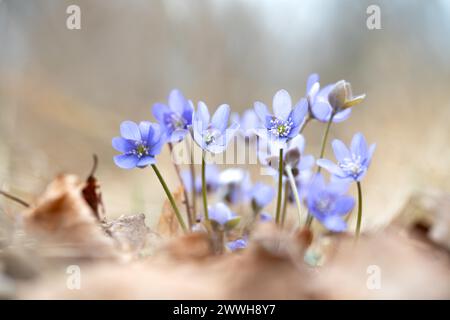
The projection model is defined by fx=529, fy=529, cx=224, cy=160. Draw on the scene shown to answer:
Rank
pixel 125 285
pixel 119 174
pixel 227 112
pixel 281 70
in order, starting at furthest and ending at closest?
pixel 281 70 < pixel 119 174 < pixel 227 112 < pixel 125 285

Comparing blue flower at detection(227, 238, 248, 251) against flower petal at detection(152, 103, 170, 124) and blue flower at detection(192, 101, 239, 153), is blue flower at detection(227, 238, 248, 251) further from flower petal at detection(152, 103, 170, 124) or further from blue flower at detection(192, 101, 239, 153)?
flower petal at detection(152, 103, 170, 124)

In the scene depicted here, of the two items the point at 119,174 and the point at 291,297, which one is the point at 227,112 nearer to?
the point at 291,297

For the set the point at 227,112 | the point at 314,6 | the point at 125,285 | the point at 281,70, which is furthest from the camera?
the point at 281,70

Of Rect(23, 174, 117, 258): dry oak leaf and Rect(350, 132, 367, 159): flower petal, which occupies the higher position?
Rect(350, 132, 367, 159): flower petal

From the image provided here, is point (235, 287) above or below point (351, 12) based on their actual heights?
below

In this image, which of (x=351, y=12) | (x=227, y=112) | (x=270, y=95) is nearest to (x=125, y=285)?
(x=227, y=112)

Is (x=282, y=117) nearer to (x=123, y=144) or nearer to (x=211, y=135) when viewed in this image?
(x=211, y=135)

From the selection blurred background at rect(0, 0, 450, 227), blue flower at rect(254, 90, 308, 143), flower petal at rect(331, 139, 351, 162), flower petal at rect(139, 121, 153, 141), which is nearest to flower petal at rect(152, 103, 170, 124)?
flower petal at rect(139, 121, 153, 141)
